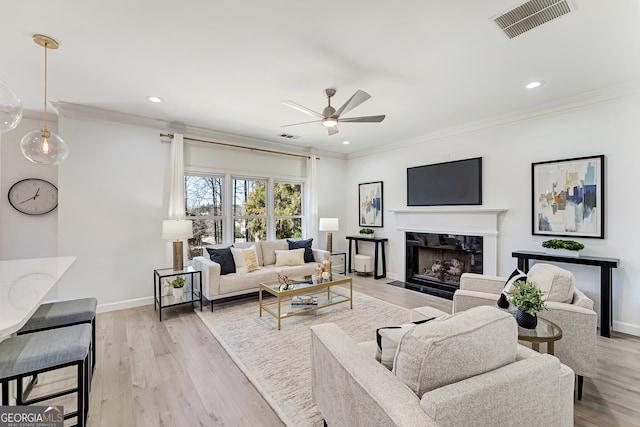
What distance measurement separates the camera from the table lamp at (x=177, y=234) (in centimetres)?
393

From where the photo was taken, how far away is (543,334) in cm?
189

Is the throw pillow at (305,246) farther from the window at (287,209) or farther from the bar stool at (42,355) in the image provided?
the bar stool at (42,355)

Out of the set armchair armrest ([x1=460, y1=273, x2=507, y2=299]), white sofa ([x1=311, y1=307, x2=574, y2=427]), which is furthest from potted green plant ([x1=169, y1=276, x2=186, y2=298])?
armchair armrest ([x1=460, y1=273, x2=507, y2=299])

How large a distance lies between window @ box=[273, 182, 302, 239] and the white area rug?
72.3 inches

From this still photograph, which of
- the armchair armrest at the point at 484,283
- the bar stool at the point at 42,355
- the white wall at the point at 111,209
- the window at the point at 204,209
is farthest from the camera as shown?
the window at the point at 204,209

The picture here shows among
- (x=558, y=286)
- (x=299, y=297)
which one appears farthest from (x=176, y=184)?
(x=558, y=286)

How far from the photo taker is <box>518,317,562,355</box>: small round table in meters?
1.82

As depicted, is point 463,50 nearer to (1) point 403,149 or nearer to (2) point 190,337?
(1) point 403,149

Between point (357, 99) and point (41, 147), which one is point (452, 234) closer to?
point (357, 99)

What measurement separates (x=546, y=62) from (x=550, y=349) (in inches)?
99.5

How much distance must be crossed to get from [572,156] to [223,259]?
4855mm

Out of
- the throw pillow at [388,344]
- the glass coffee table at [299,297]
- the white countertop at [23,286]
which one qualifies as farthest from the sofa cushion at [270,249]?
the throw pillow at [388,344]

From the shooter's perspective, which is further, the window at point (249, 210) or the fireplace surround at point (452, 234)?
the window at point (249, 210)

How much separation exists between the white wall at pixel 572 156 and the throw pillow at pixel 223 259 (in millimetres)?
3650
